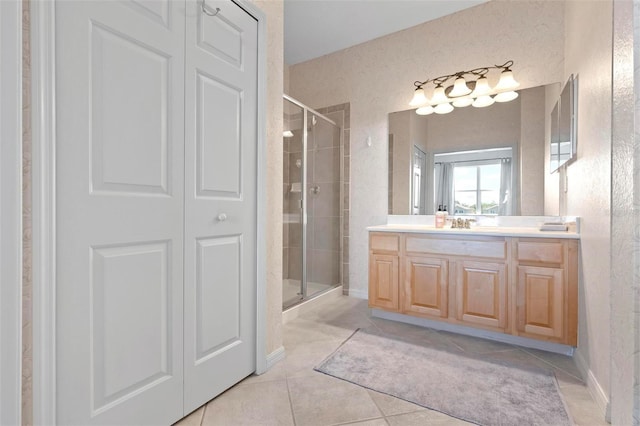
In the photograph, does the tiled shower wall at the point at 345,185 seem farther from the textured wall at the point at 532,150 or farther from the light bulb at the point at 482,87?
the textured wall at the point at 532,150

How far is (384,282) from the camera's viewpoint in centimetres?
274

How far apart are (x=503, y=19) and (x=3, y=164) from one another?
11.4 feet

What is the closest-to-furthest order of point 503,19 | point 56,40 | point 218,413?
point 56,40, point 218,413, point 503,19

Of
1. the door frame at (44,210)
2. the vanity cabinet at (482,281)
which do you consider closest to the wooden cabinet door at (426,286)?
the vanity cabinet at (482,281)

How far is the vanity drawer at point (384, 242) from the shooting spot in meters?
2.69

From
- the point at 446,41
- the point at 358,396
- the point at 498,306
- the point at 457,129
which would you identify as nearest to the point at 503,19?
the point at 446,41

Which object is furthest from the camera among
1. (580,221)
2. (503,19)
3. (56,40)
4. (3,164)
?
(503,19)

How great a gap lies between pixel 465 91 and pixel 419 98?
408 millimetres

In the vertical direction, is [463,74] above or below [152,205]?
above

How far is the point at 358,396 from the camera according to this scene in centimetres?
161

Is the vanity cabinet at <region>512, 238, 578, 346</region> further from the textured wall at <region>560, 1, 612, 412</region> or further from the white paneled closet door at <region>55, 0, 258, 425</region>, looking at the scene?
the white paneled closet door at <region>55, 0, 258, 425</region>

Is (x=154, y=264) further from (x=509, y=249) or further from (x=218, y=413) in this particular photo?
(x=509, y=249)

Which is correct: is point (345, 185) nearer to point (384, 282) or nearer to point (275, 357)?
point (384, 282)

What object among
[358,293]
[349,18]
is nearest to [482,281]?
[358,293]
